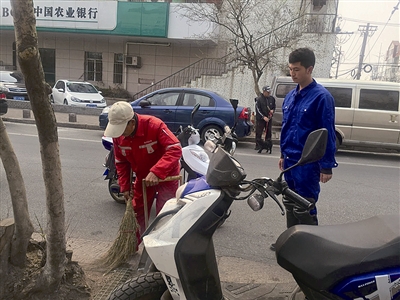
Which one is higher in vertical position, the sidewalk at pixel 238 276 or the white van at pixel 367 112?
the white van at pixel 367 112

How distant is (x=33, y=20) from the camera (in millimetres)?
1996

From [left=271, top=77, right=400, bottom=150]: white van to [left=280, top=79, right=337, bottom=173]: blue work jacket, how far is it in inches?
283

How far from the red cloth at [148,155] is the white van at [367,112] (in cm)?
763

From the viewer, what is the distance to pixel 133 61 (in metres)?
20.2

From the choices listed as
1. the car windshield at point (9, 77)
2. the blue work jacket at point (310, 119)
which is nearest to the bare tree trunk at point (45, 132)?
the blue work jacket at point (310, 119)

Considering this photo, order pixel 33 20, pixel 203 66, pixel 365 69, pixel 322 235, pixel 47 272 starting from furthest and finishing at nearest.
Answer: pixel 365 69 < pixel 203 66 < pixel 47 272 < pixel 33 20 < pixel 322 235

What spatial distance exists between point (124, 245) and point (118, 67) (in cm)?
1905

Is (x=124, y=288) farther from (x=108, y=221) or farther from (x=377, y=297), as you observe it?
(x=108, y=221)

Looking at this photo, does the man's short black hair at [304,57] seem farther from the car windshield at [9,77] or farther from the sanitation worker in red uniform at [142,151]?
the car windshield at [9,77]

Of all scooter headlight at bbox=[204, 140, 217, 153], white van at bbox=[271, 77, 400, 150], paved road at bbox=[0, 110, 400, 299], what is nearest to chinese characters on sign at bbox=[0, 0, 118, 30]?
paved road at bbox=[0, 110, 400, 299]

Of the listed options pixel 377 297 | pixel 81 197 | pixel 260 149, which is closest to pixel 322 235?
pixel 377 297

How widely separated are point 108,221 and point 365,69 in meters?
24.1

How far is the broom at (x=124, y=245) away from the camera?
3.02m

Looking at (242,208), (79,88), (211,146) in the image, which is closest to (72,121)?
(79,88)
